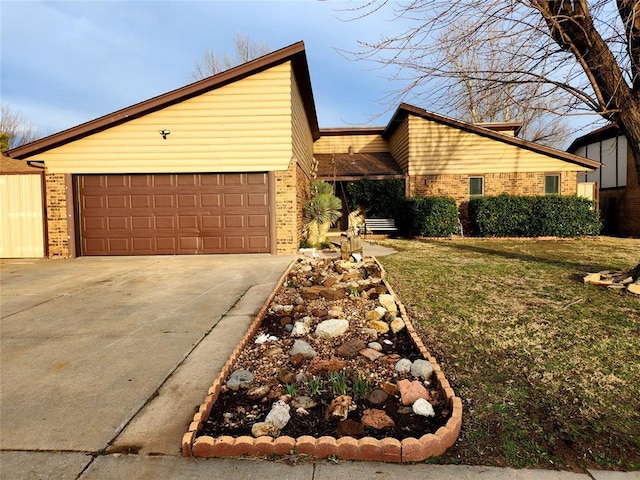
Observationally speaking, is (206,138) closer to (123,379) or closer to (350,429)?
(123,379)

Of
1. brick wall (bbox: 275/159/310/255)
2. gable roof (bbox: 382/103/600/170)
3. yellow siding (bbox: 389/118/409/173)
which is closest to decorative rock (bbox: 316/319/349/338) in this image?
brick wall (bbox: 275/159/310/255)

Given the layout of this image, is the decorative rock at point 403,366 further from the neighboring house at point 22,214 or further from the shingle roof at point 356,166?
the shingle roof at point 356,166

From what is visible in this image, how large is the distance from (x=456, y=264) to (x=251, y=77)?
22.2 ft

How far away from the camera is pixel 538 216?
43.9 feet

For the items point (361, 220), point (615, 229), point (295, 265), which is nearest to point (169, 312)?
point (295, 265)

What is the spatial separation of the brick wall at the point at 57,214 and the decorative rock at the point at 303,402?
1003cm

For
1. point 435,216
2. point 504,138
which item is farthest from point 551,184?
point 435,216

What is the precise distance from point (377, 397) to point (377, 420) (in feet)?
0.94

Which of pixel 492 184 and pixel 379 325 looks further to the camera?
pixel 492 184

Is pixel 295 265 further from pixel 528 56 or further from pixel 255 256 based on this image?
pixel 528 56

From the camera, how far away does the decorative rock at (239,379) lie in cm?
285

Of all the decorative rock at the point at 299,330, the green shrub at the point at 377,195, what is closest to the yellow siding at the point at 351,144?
the green shrub at the point at 377,195

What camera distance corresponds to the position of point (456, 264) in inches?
320

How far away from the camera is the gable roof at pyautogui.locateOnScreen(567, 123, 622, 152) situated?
16.9 m
